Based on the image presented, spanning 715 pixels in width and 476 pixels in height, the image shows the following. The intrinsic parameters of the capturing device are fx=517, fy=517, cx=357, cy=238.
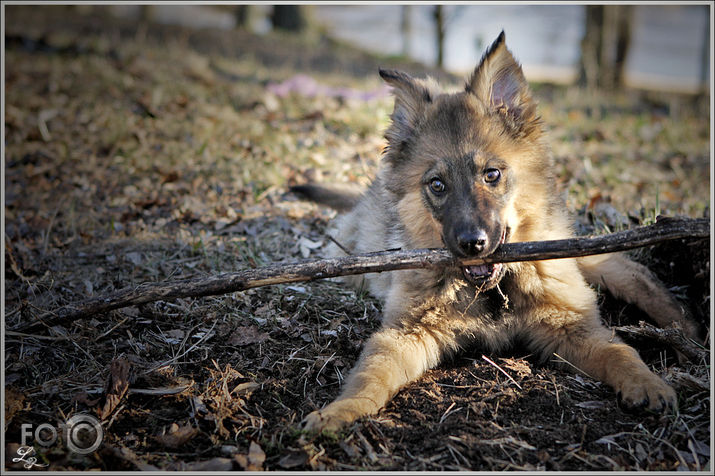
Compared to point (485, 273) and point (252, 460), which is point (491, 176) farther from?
point (252, 460)

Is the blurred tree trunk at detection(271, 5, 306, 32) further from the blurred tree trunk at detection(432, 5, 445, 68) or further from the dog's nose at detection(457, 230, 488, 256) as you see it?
the dog's nose at detection(457, 230, 488, 256)

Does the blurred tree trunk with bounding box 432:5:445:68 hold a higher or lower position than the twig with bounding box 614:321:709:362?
higher

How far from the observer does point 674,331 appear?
301 centimetres

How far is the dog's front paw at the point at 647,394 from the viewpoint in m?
2.56

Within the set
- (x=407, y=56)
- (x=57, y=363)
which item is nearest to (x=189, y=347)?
(x=57, y=363)

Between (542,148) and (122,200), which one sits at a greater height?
(542,148)

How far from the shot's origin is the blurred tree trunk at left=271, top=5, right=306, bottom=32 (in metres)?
15.5

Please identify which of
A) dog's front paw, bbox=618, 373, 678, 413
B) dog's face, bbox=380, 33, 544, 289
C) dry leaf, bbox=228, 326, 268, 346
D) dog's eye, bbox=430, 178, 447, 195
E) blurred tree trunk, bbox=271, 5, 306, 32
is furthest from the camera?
blurred tree trunk, bbox=271, 5, 306, 32

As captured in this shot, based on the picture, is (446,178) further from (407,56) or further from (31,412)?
(407,56)

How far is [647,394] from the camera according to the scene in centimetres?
262

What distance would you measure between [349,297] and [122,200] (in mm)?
2913

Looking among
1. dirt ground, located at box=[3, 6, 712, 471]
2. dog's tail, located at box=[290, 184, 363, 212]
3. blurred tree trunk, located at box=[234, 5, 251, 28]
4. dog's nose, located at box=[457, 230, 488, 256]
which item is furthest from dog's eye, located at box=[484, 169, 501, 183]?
blurred tree trunk, located at box=[234, 5, 251, 28]

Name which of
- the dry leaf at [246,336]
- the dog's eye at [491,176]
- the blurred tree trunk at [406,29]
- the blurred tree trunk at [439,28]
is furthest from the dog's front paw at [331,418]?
the blurred tree trunk at [406,29]

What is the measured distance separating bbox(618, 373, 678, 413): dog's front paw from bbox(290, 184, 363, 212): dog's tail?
9.94ft
